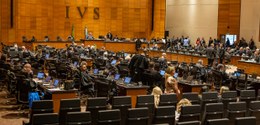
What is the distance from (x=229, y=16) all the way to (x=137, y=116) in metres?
27.3

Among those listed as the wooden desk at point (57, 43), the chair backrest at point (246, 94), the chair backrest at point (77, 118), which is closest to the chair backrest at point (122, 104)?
the chair backrest at point (77, 118)

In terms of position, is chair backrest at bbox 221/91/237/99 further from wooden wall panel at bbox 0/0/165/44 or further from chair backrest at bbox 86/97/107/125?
wooden wall panel at bbox 0/0/165/44

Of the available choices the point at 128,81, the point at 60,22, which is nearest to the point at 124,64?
the point at 128,81

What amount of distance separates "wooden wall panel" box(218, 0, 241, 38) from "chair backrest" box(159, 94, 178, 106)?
80.3ft

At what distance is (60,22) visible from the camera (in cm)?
3209

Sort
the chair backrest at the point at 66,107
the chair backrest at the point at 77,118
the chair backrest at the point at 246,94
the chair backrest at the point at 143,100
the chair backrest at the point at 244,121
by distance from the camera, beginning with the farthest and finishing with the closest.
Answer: the chair backrest at the point at 246,94, the chair backrest at the point at 143,100, the chair backrest at the point at 66,107, the chair backrest at the point at 77,118, the chair backrest at the point at 244,121

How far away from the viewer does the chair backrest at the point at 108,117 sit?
7.78 metres

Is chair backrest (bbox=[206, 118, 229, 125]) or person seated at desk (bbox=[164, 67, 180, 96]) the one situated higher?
person seated at desk (bbox=[164, 67, 180, 96])

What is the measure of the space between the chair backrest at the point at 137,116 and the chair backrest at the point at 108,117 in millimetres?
242

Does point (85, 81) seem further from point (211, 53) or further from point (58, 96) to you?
point (211, 53)

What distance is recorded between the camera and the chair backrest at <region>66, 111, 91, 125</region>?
7.58 meters

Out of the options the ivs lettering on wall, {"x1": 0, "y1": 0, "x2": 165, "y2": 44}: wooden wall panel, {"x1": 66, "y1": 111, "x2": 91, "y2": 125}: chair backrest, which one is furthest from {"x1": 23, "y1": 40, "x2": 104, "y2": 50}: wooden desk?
{"x1": 66, "y1": 111, "x2": 91, "y2": 125}: chair backrest

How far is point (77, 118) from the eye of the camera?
7.61 metres

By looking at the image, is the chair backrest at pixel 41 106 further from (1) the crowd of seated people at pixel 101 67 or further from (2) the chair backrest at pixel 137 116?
(1) the crowd of seated people at pixel 101 67
